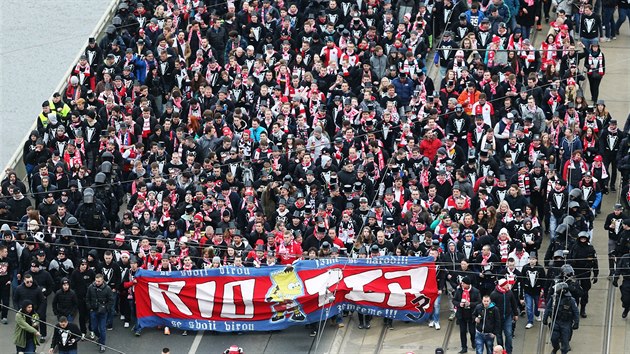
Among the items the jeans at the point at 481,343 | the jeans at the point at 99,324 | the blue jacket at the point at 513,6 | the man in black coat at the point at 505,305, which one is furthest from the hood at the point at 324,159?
the blue jacket at the point at 513,6

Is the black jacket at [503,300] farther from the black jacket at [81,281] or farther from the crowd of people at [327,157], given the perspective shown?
the black jacket at [81,281]

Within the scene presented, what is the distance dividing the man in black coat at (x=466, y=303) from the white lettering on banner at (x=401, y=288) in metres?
0.81

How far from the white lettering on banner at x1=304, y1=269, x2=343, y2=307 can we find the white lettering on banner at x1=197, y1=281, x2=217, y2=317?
1537 millimetres

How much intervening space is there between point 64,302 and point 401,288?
547 cm

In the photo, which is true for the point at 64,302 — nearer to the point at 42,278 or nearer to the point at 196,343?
the point at 42,278

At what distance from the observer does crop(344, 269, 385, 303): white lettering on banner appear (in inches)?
1248

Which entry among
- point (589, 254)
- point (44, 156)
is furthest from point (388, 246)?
point (44, 156)

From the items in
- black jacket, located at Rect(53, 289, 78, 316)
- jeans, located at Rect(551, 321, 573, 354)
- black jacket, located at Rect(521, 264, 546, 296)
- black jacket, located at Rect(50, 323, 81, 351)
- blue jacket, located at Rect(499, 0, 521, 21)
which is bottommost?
black jacket, located at Rect(50, 323, 81, 351)

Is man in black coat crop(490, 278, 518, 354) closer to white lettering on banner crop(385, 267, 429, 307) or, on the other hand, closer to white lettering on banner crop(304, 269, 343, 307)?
white lettering on banner crop(385, 267, 429, 307)

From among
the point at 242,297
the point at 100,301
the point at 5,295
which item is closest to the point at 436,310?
the point at 242,297

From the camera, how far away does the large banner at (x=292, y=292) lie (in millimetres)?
31688

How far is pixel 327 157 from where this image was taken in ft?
112

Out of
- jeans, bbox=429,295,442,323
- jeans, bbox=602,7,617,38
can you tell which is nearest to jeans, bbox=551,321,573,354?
jeans, bbox=429,295,442,323

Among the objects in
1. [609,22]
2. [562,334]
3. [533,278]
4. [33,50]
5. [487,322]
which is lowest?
[562,334]
